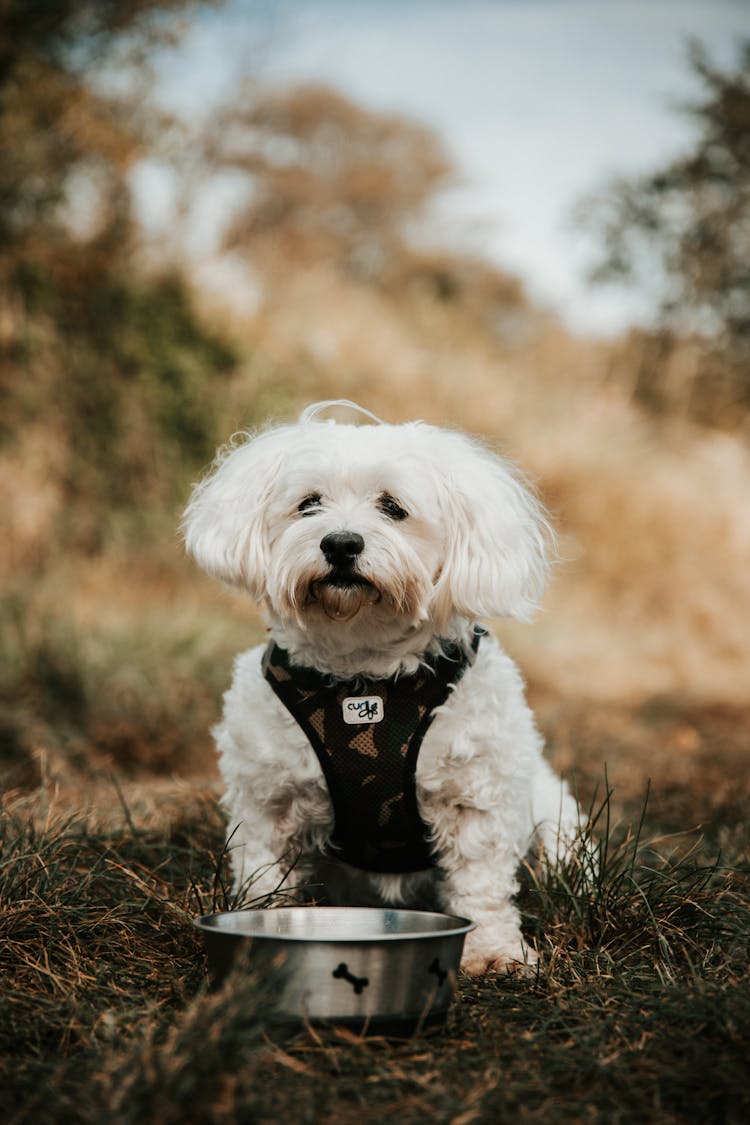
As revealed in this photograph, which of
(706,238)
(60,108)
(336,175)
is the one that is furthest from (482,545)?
(336,175)

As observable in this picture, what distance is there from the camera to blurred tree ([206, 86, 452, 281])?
15.2 metres

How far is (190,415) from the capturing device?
928cm

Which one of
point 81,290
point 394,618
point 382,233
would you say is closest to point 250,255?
point 81,290

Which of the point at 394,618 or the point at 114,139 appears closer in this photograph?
the point at 394,618

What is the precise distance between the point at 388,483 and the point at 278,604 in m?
0.42

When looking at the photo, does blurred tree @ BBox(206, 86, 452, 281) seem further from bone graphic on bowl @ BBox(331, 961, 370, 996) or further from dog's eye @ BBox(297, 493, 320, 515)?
bone graphic on bowl @ BBox(331, 961, 370, 996)

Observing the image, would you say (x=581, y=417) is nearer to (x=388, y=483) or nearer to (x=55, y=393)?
(x=55, y=393)

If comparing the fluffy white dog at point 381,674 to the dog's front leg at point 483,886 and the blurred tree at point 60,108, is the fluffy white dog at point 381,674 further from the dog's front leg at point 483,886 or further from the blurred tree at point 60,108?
the blurred tree at point 60,108

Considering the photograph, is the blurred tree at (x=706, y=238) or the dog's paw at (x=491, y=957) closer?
the dog's paw at (x=491, y=957)

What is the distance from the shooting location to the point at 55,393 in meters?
8.77

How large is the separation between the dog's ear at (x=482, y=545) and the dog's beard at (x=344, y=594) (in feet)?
0.63

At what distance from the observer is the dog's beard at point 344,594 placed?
8.29ft

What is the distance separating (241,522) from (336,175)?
18.7 m

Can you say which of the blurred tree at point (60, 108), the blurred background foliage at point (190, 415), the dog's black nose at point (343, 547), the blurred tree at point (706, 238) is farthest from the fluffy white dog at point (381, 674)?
the blurred tree at point (706, 238)
